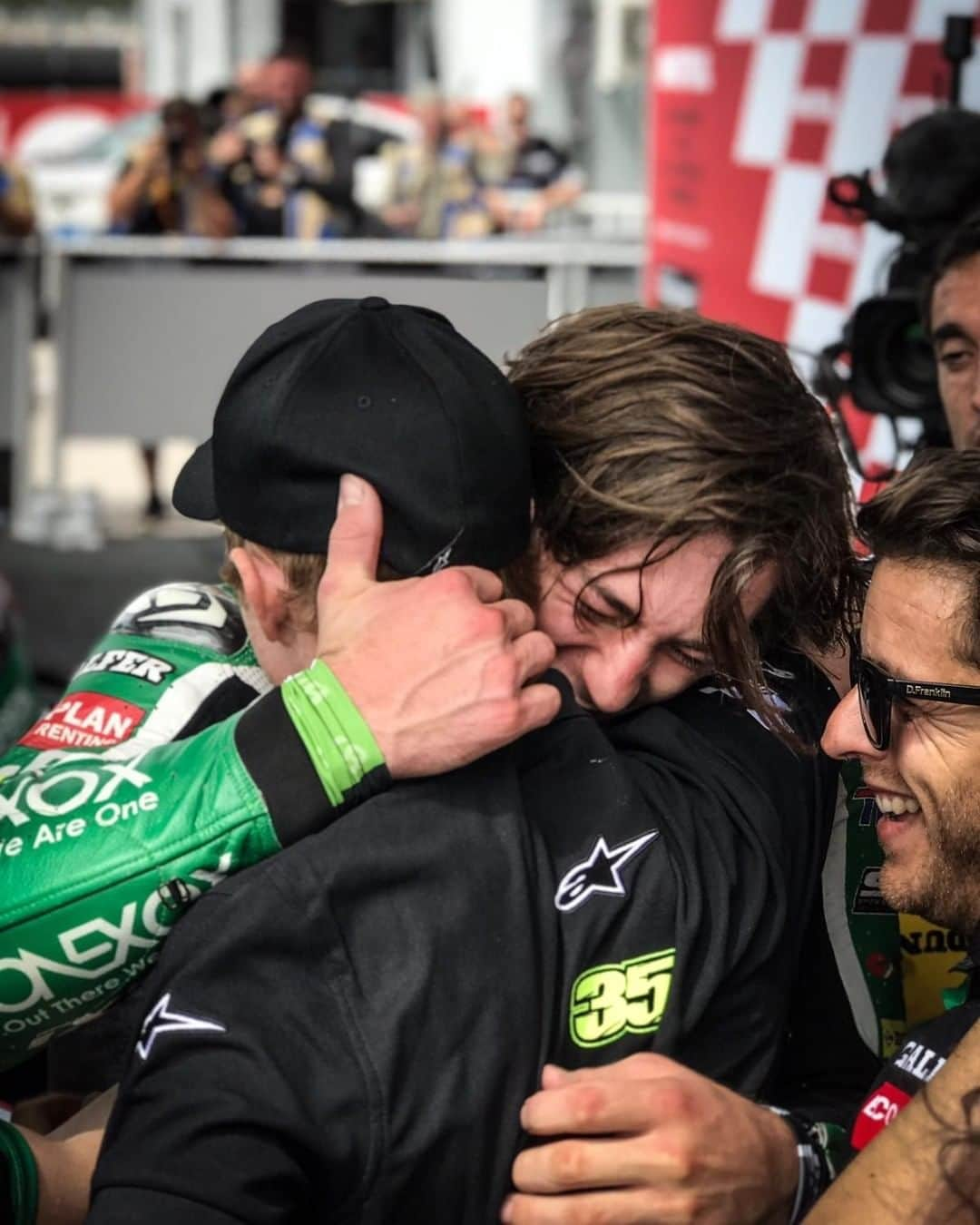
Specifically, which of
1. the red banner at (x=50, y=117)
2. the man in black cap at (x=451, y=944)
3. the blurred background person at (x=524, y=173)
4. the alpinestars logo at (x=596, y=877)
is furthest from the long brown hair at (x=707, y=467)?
the red banner at (x=50, y=117)

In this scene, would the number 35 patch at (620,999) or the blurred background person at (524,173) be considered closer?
the number 35 patch at (620,999)

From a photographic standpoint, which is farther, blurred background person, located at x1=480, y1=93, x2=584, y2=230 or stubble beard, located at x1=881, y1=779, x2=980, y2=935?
blurred background person, located at x1=480, y1=93, x2=584, y2=230

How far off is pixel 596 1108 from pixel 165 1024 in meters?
0.35

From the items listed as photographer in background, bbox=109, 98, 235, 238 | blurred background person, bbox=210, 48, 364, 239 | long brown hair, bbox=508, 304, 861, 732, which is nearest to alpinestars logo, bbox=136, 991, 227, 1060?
long brown hair, bbox=508, 304, 861, 732

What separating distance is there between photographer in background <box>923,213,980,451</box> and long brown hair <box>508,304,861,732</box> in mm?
754

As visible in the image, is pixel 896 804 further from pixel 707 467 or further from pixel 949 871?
pixel 707 467

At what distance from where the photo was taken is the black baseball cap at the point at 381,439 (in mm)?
1450

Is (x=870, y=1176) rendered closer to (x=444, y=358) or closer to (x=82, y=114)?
(x=444, y=358)

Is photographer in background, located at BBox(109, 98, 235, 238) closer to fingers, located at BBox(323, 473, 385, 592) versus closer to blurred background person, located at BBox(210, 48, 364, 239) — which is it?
blurred background person, located at BBox(210, 48, 364, 239)

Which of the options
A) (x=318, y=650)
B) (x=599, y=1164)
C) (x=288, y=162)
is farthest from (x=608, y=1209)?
(x=288, y=162)

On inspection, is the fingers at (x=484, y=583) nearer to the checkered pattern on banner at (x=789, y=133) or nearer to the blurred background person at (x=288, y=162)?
the checkered pattern on banner at (x=789, y=133)

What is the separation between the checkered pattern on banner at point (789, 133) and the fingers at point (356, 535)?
3.04m

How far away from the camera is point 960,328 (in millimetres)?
2625

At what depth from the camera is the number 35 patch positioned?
4.66ft
